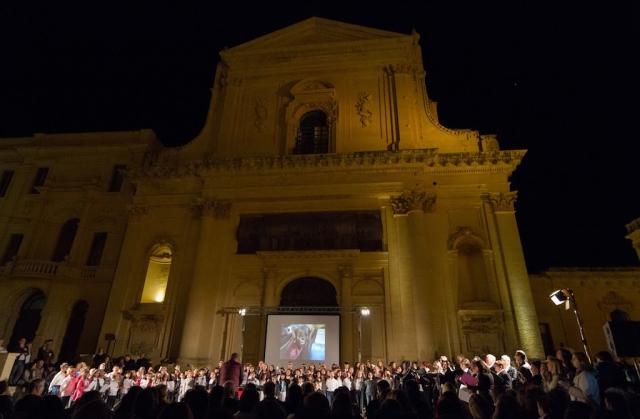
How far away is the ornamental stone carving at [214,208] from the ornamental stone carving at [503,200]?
12.4 meters

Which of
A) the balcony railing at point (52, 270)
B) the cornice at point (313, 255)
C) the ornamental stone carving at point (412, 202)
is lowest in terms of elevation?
the balcony railing at point (52, 270)

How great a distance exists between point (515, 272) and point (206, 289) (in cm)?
1325

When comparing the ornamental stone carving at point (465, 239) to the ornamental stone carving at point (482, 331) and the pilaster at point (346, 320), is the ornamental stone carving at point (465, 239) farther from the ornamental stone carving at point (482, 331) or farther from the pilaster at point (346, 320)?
the pilaster at point (346, 320)

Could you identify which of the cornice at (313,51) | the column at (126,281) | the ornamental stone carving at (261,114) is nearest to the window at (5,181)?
the column at (126,281)

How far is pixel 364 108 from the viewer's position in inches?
781

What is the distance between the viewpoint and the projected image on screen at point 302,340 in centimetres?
1427

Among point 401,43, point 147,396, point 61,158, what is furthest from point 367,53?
point 147,396

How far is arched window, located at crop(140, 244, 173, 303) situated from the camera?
18.0 m

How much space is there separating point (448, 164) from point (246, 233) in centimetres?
1012

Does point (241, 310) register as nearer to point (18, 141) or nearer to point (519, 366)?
point (519, 366)

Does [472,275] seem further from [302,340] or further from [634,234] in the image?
[634,234]

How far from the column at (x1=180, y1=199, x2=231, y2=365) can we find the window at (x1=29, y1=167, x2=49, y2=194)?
10.8 meters

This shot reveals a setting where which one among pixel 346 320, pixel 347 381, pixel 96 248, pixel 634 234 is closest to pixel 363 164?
pixel 346 320

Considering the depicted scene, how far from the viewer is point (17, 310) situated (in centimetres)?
1822
